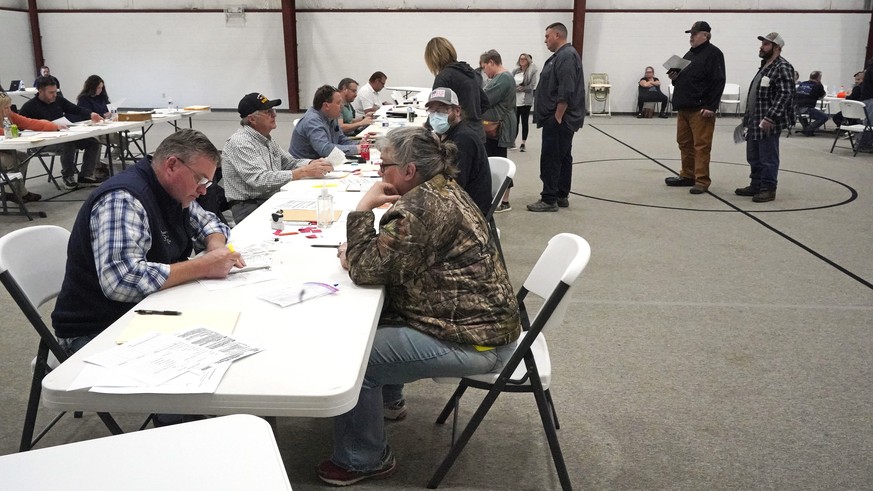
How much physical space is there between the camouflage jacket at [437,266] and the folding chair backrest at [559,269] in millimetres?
158

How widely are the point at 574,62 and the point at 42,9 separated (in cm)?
1402

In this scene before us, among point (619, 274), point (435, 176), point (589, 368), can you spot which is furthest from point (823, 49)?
point (435, 176)

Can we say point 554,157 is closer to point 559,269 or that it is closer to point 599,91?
point 559,269

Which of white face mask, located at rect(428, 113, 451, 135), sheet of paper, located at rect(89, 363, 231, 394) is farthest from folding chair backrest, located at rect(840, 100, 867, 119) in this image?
sheet of paper, located at rect(89, 363, 231, 394)

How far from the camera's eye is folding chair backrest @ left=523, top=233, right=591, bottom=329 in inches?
81.3

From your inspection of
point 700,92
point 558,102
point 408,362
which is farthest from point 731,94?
point 408,362

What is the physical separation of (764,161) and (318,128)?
4.30 m

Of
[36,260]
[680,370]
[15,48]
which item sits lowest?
[680,370]

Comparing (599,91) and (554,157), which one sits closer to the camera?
(554,157)

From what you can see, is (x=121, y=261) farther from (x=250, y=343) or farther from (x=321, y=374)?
(x=321, y=374)

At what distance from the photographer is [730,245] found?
5.23 meters

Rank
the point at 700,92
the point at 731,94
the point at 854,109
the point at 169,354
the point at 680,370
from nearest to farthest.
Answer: the point at 169,354 → the point at 680,370 → the point at 700,92 → the point at 854,109 → the point at 731,94

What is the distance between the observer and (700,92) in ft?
22.3

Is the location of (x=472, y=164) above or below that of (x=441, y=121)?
below
